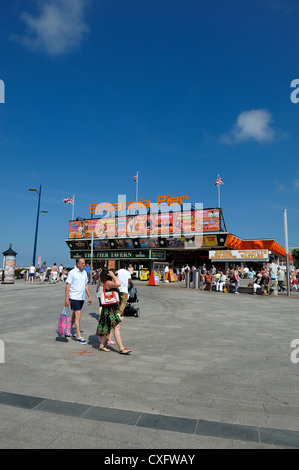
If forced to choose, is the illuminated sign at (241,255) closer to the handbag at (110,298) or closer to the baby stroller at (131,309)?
the baby stroller at (131,309)

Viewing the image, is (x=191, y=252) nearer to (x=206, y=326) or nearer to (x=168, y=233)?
(x=168, y=233)

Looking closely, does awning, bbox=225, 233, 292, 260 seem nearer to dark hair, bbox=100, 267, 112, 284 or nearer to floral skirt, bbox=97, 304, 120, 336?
dark hair, bbox=100, 267, 112, 284

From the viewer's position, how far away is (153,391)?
419 cm

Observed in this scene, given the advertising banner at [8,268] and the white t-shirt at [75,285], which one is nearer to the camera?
the white t-shirt at [75,285]

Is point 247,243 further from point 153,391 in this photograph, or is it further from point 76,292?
point 153,391

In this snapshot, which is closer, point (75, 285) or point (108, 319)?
point (108, 319)

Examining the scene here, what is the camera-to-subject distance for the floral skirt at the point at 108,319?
5863mm

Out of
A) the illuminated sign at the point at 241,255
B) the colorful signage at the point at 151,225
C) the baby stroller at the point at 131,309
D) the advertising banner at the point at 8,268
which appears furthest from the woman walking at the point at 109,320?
the colorful signage at the point at 151,225

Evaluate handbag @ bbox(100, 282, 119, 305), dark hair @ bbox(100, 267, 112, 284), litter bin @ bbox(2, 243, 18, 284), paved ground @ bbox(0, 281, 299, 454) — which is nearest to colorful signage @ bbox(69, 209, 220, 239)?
litter bin @ bbox(2, 243, 18, 284)

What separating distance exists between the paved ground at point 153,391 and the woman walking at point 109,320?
0.69 ft

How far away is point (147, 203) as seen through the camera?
1700 inches

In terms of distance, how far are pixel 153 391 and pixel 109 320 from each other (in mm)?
1933

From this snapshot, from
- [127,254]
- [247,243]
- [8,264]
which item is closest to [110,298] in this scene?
[8,264]

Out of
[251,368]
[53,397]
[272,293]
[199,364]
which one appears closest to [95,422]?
[53,397]
